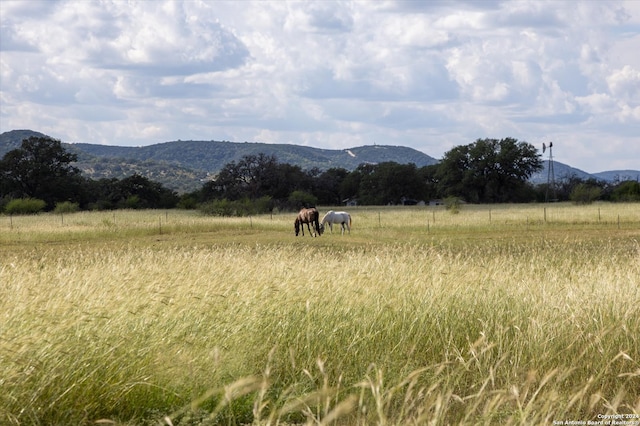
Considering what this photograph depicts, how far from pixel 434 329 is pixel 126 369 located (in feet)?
11.4

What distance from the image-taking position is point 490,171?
364 feet

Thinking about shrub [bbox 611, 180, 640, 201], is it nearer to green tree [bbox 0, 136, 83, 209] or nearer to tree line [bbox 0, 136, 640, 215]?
tree line [bbox 0, 136, 640, 215]

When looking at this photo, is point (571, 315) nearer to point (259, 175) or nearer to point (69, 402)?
point (69, 402)

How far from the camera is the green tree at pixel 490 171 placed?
110 metres

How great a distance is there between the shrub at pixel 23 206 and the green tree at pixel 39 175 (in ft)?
34.6

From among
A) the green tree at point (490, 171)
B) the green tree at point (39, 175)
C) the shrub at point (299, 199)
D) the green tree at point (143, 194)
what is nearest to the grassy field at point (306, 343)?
the shrub at point (299, 199)

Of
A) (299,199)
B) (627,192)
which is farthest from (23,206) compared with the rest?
(627,192)

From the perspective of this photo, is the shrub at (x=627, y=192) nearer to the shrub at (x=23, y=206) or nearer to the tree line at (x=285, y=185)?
the tree line at (x=285, y=185)

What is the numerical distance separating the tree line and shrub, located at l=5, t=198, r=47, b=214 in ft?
0.31

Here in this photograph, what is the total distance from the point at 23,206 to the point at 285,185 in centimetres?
3207

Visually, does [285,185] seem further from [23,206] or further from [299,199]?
[23,206]

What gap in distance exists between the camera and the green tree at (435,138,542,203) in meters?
110

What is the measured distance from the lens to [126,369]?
6.44 metres

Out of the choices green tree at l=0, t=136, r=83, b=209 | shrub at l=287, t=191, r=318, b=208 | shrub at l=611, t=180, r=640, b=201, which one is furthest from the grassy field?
shrub at l=611, t=180, r=640, b=201
